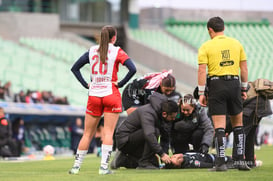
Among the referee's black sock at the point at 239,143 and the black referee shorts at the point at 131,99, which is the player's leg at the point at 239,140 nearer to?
the referee's black sock at the point at 239,143

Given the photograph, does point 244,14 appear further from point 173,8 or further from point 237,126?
point 237,126

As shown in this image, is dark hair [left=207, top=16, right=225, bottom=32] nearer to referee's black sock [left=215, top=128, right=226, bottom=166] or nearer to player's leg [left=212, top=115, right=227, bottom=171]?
player's leg [left=212, top=115, right=227, bottom=171]

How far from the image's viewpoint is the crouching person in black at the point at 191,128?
11.5 metres

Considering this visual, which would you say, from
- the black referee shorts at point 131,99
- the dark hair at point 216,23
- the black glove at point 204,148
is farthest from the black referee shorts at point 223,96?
the black referee shorts at point 131,99

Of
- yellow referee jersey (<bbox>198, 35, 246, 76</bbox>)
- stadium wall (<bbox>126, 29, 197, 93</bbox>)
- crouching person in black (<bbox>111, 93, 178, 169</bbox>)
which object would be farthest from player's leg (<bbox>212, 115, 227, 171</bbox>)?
stadium wall (<bbox>126, 29, 197, 93</bbox>)

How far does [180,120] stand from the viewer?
11.7 m

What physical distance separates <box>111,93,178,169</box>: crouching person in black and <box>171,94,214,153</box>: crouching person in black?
68cm

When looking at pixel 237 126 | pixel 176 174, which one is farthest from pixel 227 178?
pixel 237 126

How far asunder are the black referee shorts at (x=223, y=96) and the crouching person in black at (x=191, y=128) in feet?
5.73

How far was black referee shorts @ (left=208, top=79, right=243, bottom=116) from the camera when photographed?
9.50 meters

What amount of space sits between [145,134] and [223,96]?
1417mm

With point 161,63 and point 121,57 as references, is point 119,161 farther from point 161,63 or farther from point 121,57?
point 161,63

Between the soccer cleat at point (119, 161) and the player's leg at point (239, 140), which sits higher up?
the player's leg at point (239, 140)

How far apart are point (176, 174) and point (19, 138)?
527 inches
